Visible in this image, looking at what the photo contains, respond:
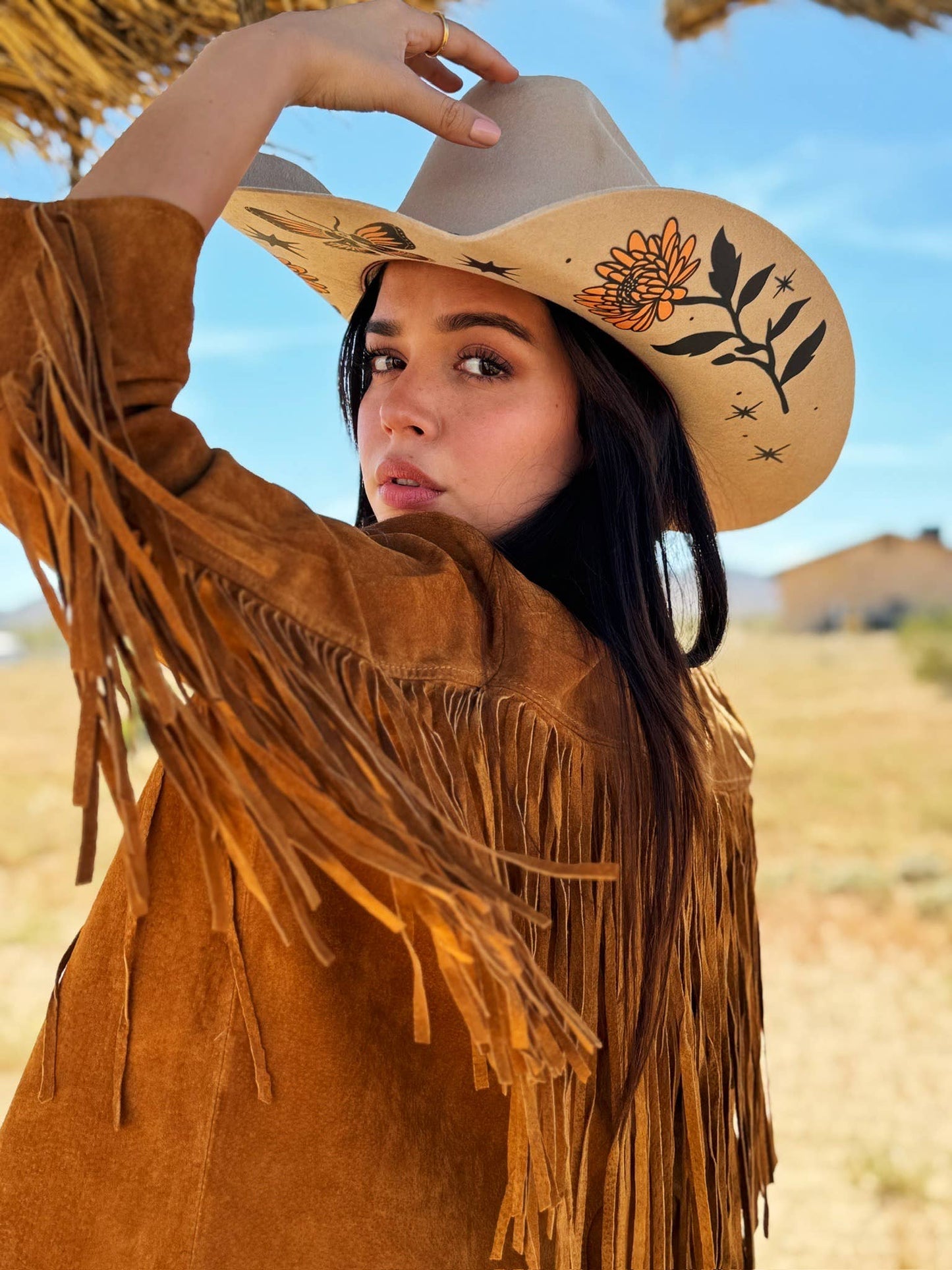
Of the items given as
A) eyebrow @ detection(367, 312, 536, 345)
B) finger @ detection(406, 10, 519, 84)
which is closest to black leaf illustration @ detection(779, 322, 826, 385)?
eyebrow @ detection(367, 312, 536, 345)

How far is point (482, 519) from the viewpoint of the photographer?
55.6 inches

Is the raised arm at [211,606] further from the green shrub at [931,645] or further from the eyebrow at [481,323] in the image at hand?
the green shrub at [931,645]

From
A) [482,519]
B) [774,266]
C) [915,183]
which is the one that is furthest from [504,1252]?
[915,183]

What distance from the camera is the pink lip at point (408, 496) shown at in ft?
4.54

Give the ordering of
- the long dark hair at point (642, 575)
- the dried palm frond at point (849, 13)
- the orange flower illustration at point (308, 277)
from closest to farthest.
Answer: the long dark hair at point (642, 575) < the orange flower illustration at point (308, 277) < the dried palm frond at point (849, 13)

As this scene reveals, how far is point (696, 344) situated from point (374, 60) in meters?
0.55

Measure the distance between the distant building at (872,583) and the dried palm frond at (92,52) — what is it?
3123 centimetres

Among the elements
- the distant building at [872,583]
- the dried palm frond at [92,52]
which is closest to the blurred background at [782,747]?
the dried palm frond at [92,52]

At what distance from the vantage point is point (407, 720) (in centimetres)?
100

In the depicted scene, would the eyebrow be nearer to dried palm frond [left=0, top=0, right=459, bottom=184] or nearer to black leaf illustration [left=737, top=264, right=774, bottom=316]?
black leaf illustration [left=737, top=264, right=774, bottom=316]

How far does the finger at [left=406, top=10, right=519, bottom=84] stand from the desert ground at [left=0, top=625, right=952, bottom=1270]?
308 centimetres

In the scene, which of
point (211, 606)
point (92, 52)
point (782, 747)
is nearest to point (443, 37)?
point (211, 606)

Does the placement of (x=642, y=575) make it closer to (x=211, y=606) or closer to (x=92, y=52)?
(x=211, y=606)

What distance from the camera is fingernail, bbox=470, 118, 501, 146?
1280 mm
